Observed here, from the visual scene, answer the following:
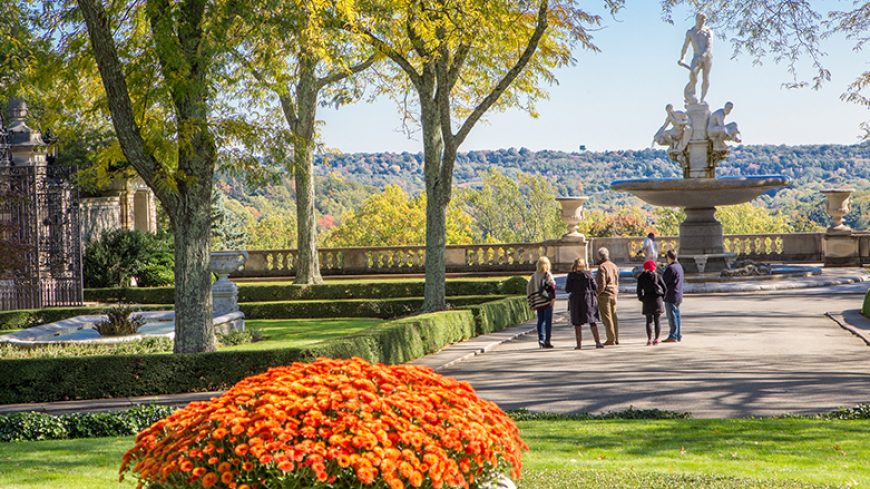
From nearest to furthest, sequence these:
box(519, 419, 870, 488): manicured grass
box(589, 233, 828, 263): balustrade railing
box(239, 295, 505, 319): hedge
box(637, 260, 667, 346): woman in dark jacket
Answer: box(519, 419, 870, 488): manicured grass, box(637, 260, 667, 346): woman in dark jacket, box(239, 295, 505, 319): hedge, box(589, 233, 828, 263): balustrade railing

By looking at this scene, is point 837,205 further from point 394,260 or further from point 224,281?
point 224,281

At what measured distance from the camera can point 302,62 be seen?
21.7m

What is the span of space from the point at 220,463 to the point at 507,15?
52.3 feet

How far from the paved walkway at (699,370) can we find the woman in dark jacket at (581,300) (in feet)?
1.29

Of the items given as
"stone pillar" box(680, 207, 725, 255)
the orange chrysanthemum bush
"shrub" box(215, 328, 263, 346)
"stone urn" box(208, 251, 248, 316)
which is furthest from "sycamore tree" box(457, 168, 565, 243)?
the orange chrysanthemum bush

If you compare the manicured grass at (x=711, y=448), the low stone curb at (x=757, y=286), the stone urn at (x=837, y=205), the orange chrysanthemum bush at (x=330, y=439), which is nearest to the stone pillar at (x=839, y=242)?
the stone urn at (x=837, y=205)

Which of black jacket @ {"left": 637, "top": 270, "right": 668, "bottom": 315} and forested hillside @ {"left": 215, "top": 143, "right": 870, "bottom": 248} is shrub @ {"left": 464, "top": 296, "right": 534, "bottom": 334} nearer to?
black jacket @ {"left": 637, "top": 270, "right": 668, "bottom": 315}

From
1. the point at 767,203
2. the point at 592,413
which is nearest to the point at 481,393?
the point at 592,413

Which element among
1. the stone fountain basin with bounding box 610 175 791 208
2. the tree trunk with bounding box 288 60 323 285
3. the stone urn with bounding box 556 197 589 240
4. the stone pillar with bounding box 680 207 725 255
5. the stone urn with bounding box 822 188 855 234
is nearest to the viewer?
the stone fountain basin with bounding box 610 175 791 208

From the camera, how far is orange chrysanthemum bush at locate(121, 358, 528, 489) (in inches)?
187

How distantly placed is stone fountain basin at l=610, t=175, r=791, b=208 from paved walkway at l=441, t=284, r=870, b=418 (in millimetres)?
8112

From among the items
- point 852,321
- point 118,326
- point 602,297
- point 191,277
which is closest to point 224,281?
point 118,326

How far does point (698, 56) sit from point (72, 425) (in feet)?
80.5

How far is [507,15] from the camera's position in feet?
64.7
